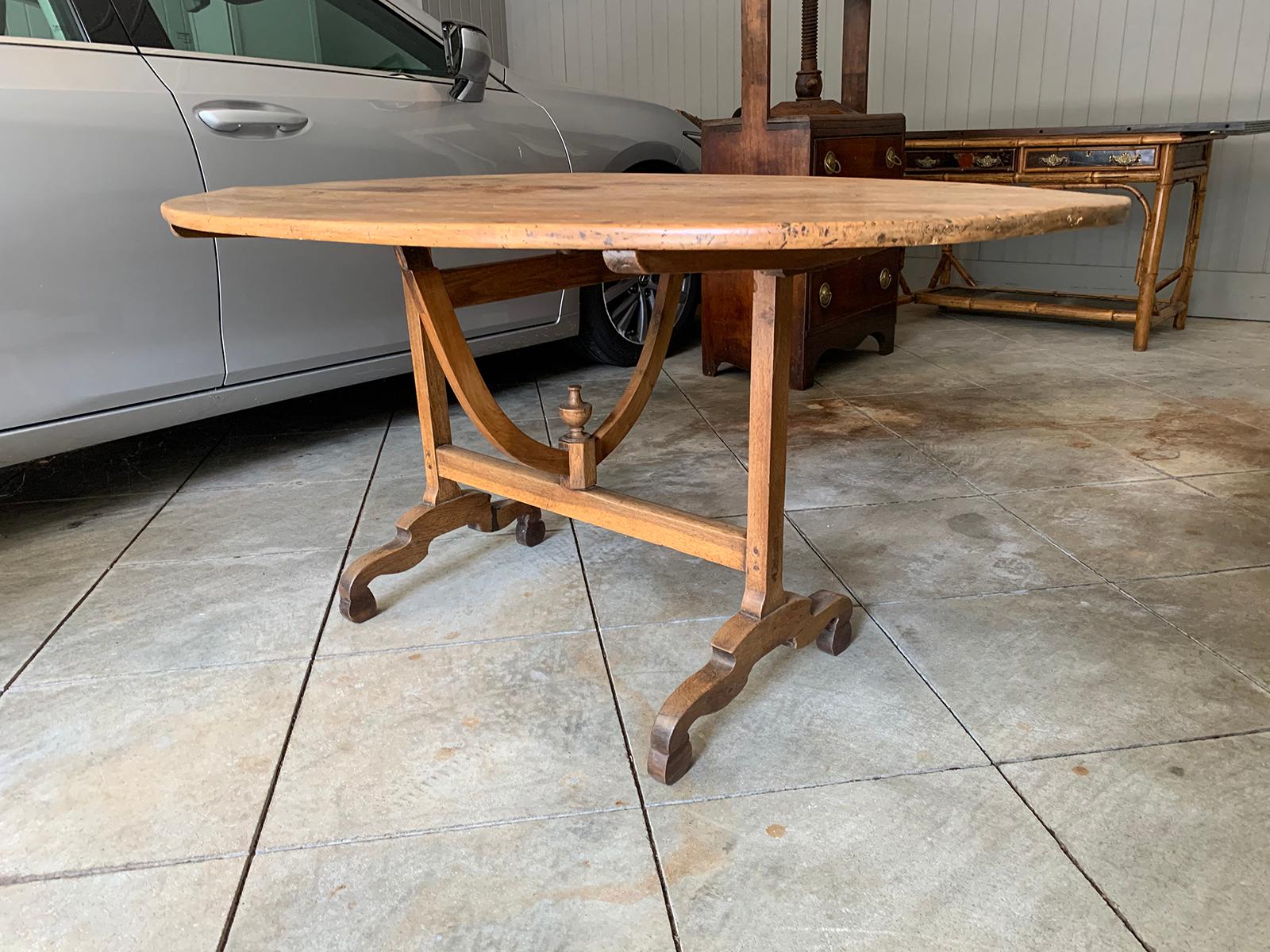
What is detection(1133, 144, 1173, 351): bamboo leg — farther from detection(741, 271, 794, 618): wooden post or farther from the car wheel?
detection(741, 271, 794, 618): wooden post

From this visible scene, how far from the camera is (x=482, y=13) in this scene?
5965 mm

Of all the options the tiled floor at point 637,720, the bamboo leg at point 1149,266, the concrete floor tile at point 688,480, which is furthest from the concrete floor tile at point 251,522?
the bamboo leg at point 1149,266

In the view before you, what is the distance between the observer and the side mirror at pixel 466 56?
2.42m

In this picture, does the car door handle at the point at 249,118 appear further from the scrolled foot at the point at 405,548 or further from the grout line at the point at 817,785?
the grout line at the point at 817,785

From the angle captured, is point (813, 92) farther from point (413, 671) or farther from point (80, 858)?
point (80, 858)

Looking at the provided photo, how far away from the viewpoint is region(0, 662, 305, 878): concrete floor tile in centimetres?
116

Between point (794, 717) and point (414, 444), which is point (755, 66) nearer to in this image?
point (414, 444)

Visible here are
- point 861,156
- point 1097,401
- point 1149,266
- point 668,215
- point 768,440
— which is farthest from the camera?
point 1149,266

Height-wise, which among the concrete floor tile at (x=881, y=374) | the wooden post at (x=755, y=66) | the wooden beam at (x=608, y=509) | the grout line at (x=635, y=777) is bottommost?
the grout line at (x=635, y=777)

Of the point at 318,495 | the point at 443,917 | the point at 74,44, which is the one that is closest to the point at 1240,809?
the point at 443,917

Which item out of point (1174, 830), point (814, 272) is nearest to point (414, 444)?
point (814, 272)

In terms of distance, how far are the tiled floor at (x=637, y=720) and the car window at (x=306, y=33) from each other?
1.05 meters

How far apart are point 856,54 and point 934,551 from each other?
233cm

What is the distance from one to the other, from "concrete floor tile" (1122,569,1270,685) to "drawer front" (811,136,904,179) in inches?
64.3
